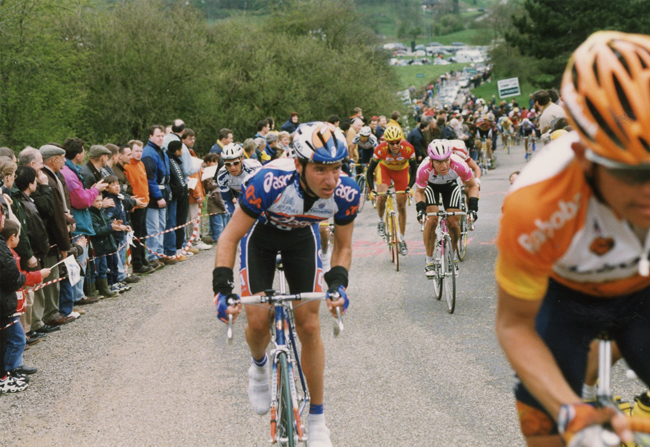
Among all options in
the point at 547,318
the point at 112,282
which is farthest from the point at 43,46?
the point at 547,318

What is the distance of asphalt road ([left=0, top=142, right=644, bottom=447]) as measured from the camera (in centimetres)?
576

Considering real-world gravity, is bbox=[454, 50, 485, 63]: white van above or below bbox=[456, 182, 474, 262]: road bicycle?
above

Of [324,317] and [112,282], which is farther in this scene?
[112,282]

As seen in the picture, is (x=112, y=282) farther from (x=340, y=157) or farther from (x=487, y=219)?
(x=487, y=219)

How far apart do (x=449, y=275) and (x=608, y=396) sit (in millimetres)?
6721

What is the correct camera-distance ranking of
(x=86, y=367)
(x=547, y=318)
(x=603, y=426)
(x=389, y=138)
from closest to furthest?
1. (x=603, y=426)
2. (x=547, y=318)
3. (x=86, y=367)
4. (x=389, y=138)

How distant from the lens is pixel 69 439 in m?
5.87

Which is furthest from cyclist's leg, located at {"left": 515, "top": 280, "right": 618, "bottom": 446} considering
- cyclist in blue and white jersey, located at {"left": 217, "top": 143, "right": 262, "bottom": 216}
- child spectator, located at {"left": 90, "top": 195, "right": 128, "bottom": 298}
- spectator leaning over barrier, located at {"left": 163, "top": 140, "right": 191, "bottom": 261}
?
spectator leaning over barrier, located at {"left": 163, "top": 140, "right": 191, "bottom": 261}

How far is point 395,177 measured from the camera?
1289 centimetres

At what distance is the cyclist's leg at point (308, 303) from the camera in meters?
5.12

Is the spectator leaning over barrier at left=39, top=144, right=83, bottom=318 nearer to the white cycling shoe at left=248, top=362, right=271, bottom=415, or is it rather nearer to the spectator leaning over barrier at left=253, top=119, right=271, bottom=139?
the white cycling shoe at left=248, top=362, right=271, bottom=415

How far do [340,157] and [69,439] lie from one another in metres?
3.22

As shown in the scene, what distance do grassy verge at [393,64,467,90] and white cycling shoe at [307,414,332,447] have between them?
9896 cm

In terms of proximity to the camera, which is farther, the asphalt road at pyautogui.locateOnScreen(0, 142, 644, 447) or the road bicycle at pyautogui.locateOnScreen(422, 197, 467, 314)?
the road bicycle at pyautogui.locateOnScreen(422, 197, 467, 314)
